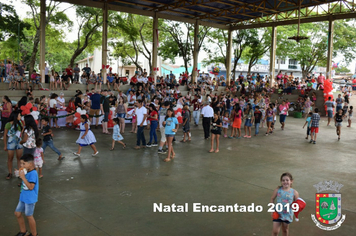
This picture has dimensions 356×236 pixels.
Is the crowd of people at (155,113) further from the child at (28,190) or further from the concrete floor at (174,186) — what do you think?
the concrete floor at (174,186)

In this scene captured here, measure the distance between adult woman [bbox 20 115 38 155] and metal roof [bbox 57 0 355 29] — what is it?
635 inches

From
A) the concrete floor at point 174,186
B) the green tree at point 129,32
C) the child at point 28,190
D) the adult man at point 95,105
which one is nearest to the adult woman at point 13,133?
the concrete floor at point 174,186

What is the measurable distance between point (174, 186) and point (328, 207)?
331cm

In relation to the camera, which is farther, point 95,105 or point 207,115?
point 95,105

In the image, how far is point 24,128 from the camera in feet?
23.9

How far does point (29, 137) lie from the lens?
7.25 metres

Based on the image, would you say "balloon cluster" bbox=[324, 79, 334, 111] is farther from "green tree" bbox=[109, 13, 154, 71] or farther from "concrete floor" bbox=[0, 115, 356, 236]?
"green tree" bbox=[109, 13, 154, 71]


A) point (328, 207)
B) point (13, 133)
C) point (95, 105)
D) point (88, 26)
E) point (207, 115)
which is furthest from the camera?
point (88, 26)

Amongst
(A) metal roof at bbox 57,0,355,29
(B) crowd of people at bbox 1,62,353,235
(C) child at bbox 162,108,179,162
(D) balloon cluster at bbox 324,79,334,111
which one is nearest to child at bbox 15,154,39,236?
(B) crowd of people at bbox 1,62,353,235

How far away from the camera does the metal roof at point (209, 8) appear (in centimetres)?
2342

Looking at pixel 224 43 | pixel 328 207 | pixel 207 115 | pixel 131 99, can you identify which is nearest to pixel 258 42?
pixel 224 43

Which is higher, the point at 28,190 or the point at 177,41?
the point at 177,41

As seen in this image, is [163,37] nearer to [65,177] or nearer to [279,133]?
[279,133]

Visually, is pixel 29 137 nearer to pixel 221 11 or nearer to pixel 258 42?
pixel 221 11
